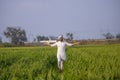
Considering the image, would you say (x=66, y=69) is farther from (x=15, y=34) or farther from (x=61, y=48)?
(x=15, y=34)

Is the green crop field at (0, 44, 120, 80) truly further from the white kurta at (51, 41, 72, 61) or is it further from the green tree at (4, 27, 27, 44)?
the green tree at (4, 27, 27, 44)

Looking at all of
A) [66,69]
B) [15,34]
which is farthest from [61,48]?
[15,34]

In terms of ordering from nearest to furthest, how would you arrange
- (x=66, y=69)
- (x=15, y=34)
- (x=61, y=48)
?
(x=66, y=69), (x=61, y=48), (x=15, y=34)

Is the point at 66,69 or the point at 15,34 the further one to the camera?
the point at 15,34

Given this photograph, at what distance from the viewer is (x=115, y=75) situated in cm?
847

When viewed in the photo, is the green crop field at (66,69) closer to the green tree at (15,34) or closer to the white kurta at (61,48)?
the white kurta at (61,48)

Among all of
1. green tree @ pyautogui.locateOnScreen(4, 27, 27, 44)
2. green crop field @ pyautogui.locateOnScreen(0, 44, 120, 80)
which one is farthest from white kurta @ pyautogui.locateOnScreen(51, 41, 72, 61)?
green tree @ pyautogui.locateOnScreen(4, 27, 27, 44)

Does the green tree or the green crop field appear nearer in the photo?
the green crop field

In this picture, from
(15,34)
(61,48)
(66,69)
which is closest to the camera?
(66,69)

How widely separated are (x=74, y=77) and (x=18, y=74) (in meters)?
2.75

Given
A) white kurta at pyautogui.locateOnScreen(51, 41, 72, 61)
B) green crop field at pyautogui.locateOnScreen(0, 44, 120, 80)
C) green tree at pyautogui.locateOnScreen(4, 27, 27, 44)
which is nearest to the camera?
green crop field at pyautogui.locateOnScreen(0, 44, 120, 80)

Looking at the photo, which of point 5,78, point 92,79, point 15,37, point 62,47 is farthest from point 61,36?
point 15,37

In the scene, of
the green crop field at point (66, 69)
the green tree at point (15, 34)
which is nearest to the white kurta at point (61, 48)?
the green crop field at point (66, 69)

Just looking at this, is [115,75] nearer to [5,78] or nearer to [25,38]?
[5,78]
